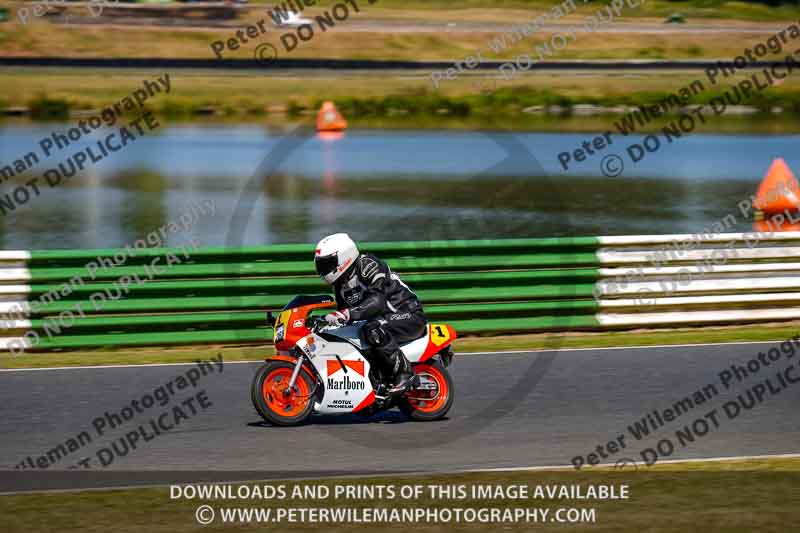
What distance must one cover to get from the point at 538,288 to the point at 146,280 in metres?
4.08

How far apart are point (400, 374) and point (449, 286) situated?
3976 millimetres

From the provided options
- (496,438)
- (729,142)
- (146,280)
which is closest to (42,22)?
(729,142)

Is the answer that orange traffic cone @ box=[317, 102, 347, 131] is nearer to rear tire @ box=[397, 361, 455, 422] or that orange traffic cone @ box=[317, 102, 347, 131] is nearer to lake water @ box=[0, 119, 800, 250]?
lake water @ box=[0, 119, 800, 250]

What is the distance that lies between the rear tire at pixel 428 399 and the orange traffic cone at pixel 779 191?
1369 centimetres

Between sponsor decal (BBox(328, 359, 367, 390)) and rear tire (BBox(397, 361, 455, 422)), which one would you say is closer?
sponsor decal (BBox(328, 359, 367, 390))

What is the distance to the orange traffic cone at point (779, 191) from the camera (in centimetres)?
2206

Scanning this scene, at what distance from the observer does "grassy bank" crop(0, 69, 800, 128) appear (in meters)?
39.9

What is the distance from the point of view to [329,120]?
36.5 m

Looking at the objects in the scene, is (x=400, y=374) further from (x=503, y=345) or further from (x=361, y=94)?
(x=361, y=94)

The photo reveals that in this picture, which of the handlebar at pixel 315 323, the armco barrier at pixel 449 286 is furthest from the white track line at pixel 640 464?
the armco barrier at pixel 449 286

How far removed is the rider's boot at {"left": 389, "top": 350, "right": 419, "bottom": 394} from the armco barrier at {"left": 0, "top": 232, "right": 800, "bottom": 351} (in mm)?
3754

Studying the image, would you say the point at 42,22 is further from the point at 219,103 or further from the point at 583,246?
the point at 583,246

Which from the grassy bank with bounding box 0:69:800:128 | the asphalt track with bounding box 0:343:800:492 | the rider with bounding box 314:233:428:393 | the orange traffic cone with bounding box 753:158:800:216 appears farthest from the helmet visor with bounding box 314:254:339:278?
the grassy bank with bounding box 0:69:800:128

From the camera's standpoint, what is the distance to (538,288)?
44.5ft
